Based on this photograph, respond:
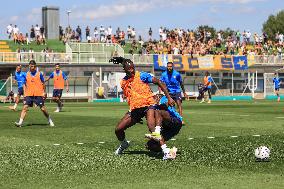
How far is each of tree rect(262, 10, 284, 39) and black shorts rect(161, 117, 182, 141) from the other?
13174 centimetres

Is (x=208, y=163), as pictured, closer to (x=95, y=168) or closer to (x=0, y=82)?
(x=95, y=168)

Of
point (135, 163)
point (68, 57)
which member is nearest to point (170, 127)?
point (135, 163)

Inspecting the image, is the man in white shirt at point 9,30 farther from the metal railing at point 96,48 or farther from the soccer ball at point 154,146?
the soccer ball at point 154,146

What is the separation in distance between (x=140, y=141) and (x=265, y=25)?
5345 inches

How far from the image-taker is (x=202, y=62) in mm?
60938

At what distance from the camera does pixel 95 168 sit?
10953 millimetres

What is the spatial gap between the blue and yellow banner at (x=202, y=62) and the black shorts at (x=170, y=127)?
45112 millimetres

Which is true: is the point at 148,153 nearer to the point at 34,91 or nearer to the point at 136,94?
the point at 136,94

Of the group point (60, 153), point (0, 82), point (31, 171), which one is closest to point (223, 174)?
point (31, 171)

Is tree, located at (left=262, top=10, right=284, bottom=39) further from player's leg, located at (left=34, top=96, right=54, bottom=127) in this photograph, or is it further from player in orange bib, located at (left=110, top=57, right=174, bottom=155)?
player in orange bib, located at (left=110, top=57, right=174, bottom=155)

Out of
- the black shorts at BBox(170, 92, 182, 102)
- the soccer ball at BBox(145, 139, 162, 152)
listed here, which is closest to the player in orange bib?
the soccer ball at BBox(145, 139, 162, 152)

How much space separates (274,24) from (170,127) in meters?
136

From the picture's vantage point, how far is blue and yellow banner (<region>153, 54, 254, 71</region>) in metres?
58.7

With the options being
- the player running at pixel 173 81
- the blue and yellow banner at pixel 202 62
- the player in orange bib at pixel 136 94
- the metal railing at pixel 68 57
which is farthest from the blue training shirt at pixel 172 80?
the blue and yellow banner at pixel 202 62
